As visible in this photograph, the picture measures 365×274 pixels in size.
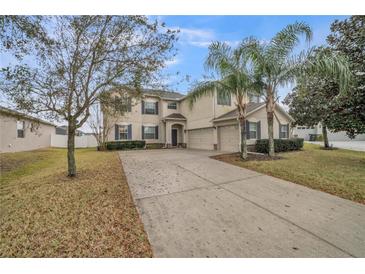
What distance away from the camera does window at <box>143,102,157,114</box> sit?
20.3m

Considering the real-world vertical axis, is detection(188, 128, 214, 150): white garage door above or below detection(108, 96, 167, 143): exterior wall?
below

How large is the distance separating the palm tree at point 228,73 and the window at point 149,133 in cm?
1147

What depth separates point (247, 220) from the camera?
3.53 m

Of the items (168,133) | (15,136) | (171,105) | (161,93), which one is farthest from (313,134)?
(15,136)

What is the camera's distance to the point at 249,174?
7062 millimetres

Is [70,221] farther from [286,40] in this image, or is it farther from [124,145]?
[124,145]

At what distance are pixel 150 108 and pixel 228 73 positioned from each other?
42.0 feet

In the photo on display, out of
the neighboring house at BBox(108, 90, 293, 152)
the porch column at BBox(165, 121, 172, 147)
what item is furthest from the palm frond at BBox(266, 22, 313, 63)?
the porch column at BBox(165, 121, 172, 147)

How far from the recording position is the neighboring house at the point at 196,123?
47.1ft

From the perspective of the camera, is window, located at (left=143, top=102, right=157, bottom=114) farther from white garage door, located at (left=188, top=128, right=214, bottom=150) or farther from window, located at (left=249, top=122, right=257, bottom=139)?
window, located at (left=249, top=122, right=257, bottom=139)

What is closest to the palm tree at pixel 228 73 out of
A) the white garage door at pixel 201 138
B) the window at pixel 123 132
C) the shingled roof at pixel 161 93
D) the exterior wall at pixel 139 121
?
the shingled roof at pixel 161 93

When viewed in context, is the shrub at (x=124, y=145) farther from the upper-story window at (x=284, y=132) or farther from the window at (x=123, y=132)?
the upper-story window at (x=284, y=132)
